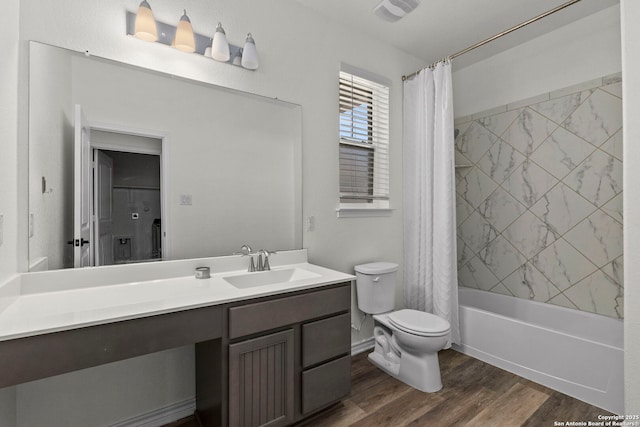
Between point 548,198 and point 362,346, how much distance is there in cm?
194

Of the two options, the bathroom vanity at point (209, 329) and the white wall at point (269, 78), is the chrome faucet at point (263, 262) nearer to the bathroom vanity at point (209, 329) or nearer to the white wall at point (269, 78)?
the bathroom vanity at point (209, 329)

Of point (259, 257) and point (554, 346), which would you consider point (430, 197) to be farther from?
point (259, 257)

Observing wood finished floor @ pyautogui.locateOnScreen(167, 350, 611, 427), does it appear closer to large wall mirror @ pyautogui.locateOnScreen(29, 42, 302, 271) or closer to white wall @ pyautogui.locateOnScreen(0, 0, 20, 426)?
white wall @ pyautogui.locateOnScreen(0, 0, 20, 426)

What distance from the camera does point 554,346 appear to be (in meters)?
1.96

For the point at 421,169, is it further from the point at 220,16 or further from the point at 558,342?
the point at 220,16

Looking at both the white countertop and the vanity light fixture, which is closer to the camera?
the white countertop

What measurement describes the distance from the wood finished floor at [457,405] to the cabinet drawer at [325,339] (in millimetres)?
378

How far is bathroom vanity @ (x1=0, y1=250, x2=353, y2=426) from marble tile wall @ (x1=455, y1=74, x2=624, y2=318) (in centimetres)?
188

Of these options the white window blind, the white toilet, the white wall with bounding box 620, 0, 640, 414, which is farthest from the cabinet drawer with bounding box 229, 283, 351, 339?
the white wall with bounding box 620, 0, 640, 414

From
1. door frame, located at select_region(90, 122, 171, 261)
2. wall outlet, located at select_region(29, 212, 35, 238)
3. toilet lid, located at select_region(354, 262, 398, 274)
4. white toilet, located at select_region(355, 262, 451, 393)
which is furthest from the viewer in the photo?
toilet lid, located at select_region(354, 262, 398, 274)

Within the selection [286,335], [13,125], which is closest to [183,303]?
[286,335]

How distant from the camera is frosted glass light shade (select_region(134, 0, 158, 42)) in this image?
148 cm

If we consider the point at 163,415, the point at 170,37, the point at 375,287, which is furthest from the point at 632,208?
the point at 163,415

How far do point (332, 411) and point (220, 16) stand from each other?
93.9 inches
